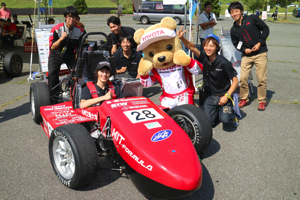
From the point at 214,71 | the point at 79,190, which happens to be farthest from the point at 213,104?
the point at 79,190

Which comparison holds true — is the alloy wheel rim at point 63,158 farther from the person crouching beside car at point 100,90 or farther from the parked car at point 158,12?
the parked car at point 158,12

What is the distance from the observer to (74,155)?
259 centimetres

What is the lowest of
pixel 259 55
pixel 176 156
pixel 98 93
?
pixel 176 156

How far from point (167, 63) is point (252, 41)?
2.11m

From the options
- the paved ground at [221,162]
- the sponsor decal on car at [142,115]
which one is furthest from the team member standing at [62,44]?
the sponsor decal on car at [142,115]

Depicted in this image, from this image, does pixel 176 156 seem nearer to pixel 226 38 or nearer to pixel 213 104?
pixel 213 104

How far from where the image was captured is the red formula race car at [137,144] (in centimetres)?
232

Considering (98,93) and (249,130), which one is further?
(249,130)

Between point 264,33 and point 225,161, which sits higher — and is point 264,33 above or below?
above

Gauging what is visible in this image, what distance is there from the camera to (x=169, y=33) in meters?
3.65

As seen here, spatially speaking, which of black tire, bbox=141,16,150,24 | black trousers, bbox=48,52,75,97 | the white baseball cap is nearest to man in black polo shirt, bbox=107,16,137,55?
black trousers, bbox=48,52,75,97

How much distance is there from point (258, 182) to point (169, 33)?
85.5 inches

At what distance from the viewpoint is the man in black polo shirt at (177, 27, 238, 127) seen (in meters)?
4.11

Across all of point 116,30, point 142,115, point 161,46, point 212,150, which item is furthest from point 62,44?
point 212,150
